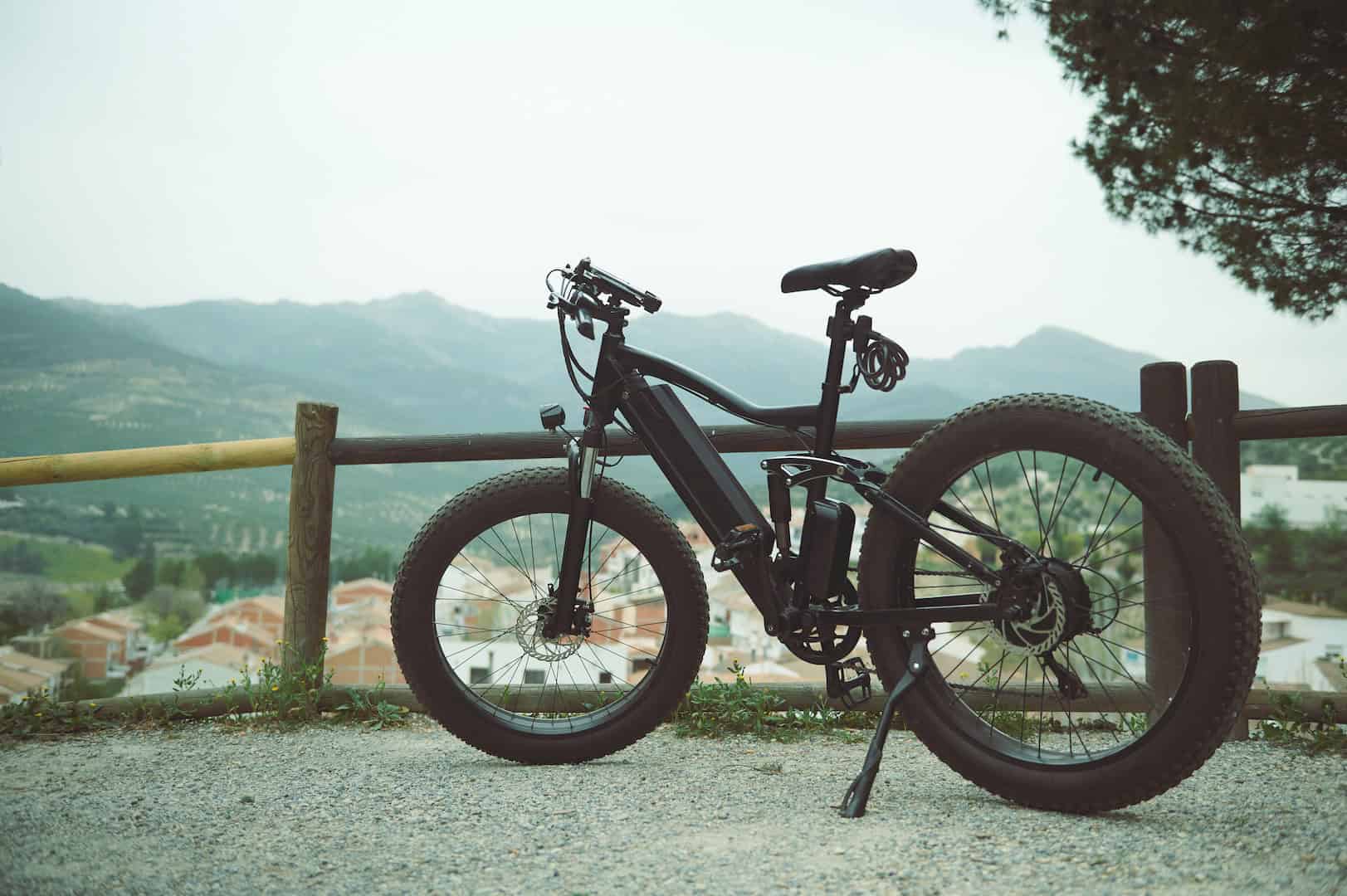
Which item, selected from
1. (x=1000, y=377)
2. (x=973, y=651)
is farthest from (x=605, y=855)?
(x=1000, y=377)

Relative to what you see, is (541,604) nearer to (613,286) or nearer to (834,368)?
(613,286)

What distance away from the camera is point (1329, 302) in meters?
5.98

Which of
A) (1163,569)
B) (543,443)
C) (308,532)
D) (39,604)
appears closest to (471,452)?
(543,443)

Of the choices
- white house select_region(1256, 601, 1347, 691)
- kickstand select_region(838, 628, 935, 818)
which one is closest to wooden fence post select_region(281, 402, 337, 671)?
kickstand select_region(838, 628, 935, 818)

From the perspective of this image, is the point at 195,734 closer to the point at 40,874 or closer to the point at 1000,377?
the point at 40,874

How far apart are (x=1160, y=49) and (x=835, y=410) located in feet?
16.5

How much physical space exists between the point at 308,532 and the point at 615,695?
140cm

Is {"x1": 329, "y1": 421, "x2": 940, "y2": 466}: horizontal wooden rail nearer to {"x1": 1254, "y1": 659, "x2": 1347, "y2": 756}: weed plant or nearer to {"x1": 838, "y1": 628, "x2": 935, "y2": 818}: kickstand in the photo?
{"x1": 838, "y1": 628, "x2": 935, "y2": 818}: kickstand

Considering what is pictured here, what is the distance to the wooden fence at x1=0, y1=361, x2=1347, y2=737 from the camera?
118 inches

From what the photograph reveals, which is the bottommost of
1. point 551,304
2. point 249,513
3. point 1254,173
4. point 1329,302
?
point 249,513

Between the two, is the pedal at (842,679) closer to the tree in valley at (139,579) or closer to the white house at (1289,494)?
the white house at (1289,494)

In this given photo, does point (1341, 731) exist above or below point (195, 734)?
above

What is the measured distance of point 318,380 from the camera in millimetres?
58938

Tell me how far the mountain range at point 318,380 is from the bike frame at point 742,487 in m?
0.07
